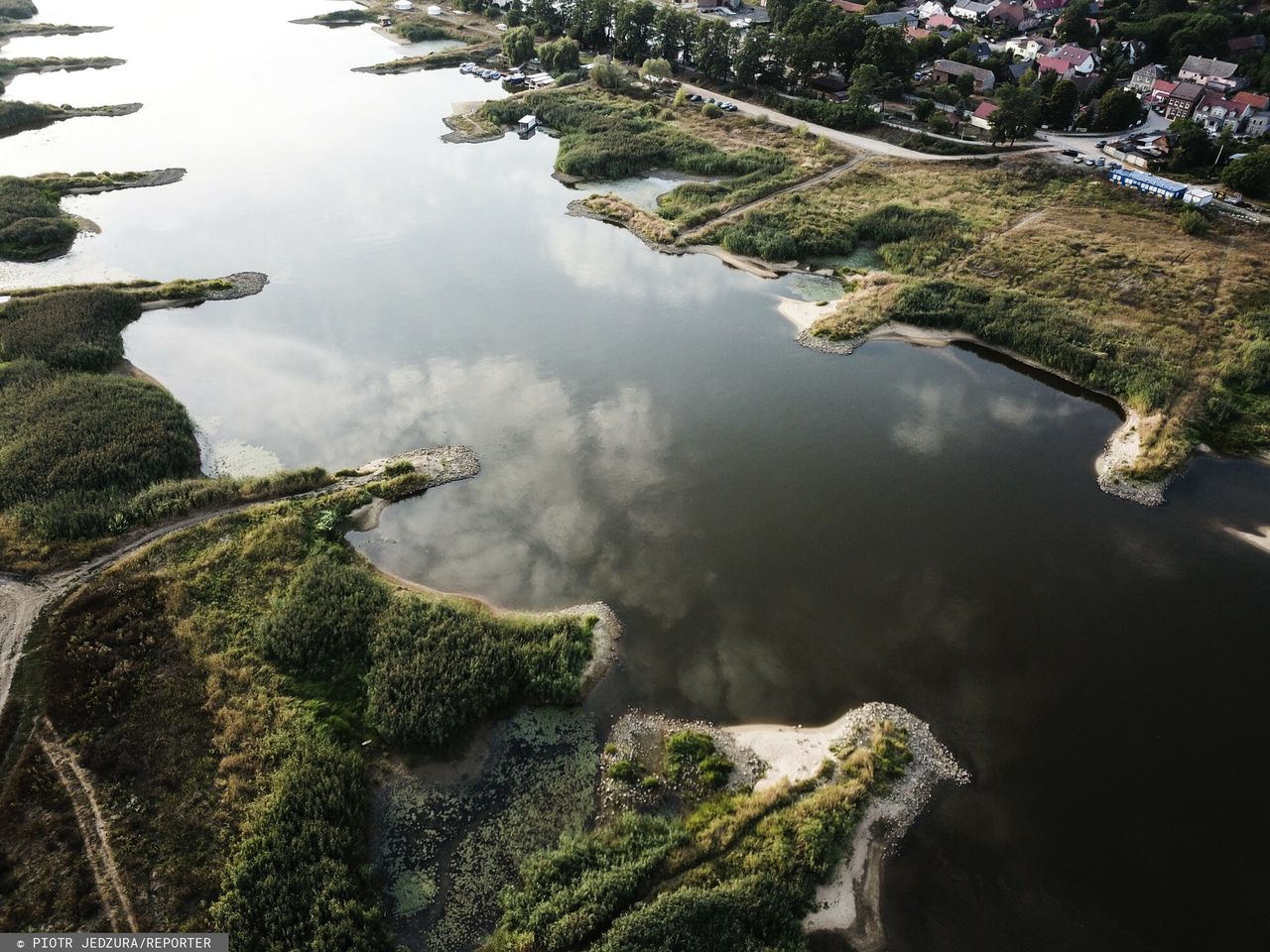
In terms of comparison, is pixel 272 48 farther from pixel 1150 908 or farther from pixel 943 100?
pixel 1150 908

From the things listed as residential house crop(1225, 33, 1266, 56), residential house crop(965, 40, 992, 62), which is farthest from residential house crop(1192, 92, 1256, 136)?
residential house crop(965, 40, 992, 62)

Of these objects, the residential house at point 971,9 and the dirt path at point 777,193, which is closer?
the dirt path at point 777,193

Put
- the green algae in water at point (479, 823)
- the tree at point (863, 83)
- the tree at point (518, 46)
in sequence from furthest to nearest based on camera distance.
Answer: the tree at point (518, 46) → the tree at point (863, 83) → the green algae in water at point (479, 823)

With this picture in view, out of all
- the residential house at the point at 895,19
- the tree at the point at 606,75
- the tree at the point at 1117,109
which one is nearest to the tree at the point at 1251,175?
the tree at the point at 1117,109

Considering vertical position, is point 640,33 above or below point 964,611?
above

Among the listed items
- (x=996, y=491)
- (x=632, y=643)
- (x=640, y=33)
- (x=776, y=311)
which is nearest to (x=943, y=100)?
(x=640, y=33)

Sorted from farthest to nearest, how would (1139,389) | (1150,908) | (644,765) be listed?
(1139,389)
(644,765)
(1150,908)

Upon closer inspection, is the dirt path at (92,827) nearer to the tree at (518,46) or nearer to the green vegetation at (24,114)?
the green vegetation at (24,114)
